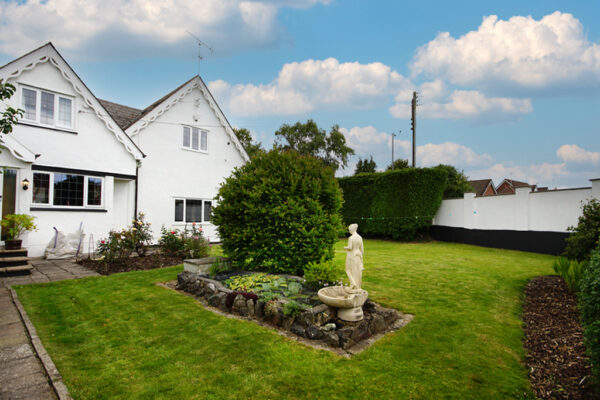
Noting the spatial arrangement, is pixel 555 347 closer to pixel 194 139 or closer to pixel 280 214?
pixel 280 214

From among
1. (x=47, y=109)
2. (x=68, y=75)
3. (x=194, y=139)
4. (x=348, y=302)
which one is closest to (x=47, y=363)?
(x=348, y=302)

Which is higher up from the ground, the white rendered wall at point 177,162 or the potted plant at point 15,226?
the white rendered wall at point 177,162

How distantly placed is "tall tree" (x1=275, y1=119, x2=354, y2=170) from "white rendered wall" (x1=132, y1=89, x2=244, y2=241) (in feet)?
69.5

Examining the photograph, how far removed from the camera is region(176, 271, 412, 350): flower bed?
4.52m

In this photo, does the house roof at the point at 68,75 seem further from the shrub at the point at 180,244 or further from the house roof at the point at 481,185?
the house roof at the point at 481,185

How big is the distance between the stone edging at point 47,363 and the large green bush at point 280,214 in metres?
3.90

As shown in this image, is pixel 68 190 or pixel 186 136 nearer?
pixel 68 190

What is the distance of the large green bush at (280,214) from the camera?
6918mm

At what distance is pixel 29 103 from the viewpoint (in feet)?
36.3

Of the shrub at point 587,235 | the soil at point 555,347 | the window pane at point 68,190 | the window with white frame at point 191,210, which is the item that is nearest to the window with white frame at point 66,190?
the window pane at point 68,190

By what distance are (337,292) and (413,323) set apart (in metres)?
1.40

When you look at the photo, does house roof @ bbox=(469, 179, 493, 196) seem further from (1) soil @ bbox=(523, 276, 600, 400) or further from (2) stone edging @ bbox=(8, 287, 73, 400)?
(2) stone edging @ bbox=(8, 287, 73, 400)

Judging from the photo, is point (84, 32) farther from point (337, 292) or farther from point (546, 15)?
point (546, 15)

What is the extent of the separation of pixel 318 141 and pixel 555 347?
116ft
